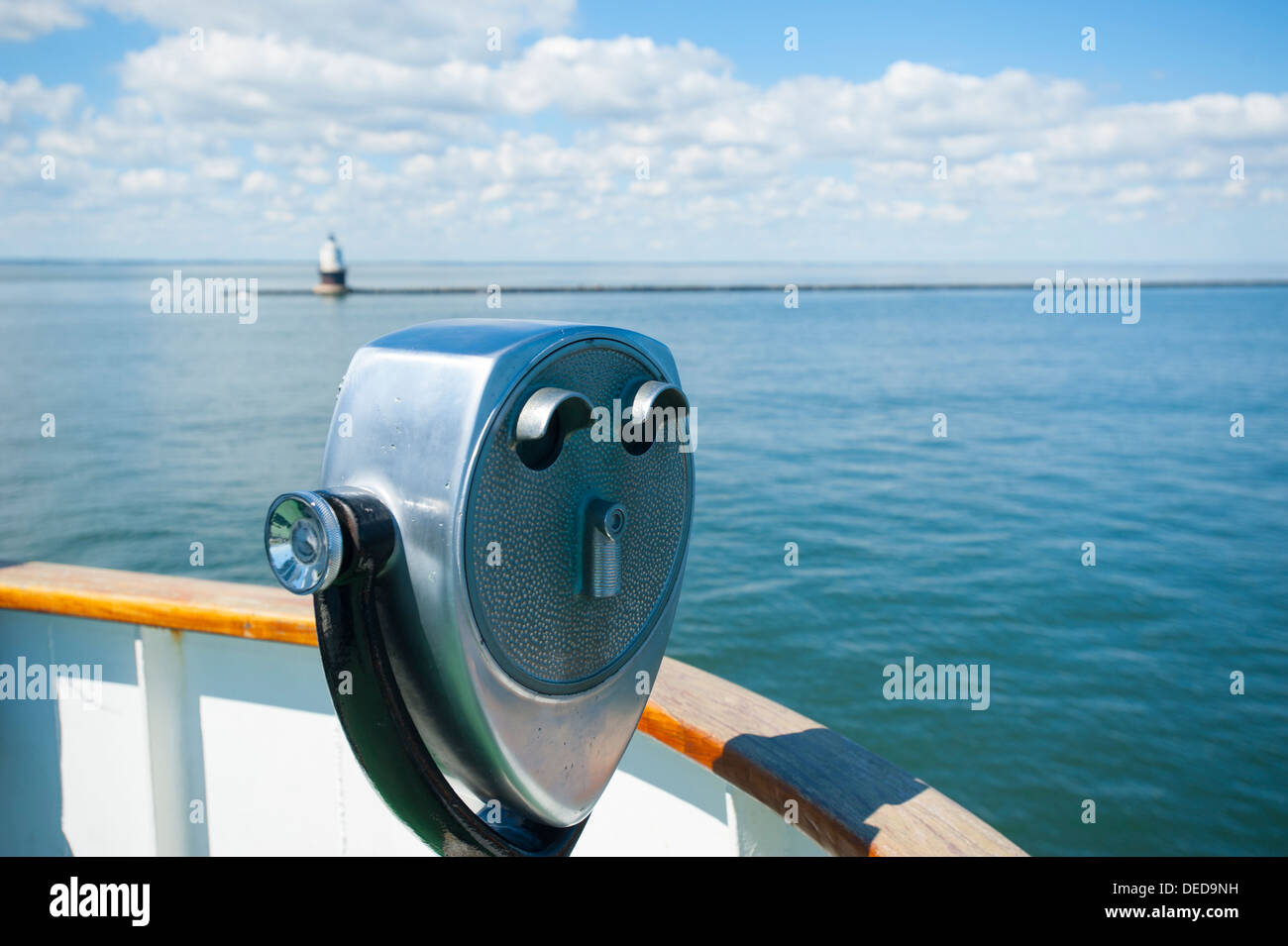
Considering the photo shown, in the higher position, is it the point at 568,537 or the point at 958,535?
the point at 568,537

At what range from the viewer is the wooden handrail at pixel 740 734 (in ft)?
4.65

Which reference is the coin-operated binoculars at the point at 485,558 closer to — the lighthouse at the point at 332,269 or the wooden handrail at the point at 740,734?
the wooden handrail at the point at 740,734

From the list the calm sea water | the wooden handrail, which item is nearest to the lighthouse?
the calm sea water

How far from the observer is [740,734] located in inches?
65.2

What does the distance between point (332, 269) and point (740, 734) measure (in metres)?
63.4

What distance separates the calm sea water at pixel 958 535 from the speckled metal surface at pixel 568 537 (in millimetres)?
6154

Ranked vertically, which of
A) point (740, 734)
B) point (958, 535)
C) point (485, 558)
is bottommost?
point (958, 535)

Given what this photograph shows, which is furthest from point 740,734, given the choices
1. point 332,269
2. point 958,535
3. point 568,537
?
point 332,269

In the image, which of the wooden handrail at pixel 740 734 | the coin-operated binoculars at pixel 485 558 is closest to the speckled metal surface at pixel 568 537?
the coin-operated binoculars at pixel 485 558

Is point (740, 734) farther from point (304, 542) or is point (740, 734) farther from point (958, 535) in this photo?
point (958, 535)

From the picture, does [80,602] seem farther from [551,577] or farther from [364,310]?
[364,310]

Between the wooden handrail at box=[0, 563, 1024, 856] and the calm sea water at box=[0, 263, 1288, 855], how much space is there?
5.84 m

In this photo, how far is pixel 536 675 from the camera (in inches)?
54.2

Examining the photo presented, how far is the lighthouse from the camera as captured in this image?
194ft
